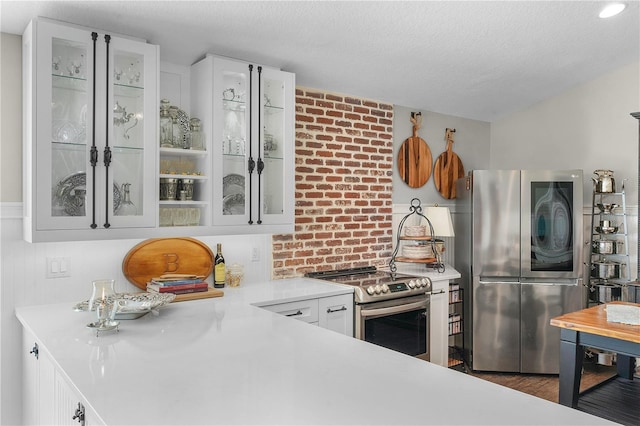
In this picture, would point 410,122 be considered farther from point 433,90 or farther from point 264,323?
point 264,323

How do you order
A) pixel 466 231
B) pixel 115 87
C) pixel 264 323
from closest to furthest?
pixel 264 323, pixel 115 87, pixel 466 231

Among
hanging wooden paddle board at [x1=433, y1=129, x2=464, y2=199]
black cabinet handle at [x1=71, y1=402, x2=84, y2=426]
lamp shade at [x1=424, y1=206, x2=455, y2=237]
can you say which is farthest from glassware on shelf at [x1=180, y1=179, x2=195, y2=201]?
hanging wooden paddle board at [x1=433, y1=129, x2=464, y2=199]

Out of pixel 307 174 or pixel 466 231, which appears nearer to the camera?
pixel 307 174

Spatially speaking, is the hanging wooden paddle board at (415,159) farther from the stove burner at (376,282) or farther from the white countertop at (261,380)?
the white countertop at (261,380)

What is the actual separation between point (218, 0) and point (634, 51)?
349cm

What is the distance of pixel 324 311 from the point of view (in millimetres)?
3244

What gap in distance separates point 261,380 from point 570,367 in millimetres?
2049

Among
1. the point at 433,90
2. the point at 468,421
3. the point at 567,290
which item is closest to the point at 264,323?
the point at 468,421

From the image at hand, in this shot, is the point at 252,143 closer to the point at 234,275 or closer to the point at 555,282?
the point at 234,275

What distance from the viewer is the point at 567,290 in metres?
4.38

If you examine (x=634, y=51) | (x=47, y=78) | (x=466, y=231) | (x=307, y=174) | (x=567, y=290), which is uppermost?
(x=634, y=51)

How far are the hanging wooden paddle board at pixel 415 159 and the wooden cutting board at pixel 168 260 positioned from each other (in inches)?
83.1

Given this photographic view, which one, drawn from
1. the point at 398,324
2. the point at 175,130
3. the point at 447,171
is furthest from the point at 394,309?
the point at 447,171

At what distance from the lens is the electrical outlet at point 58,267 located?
2.80m
